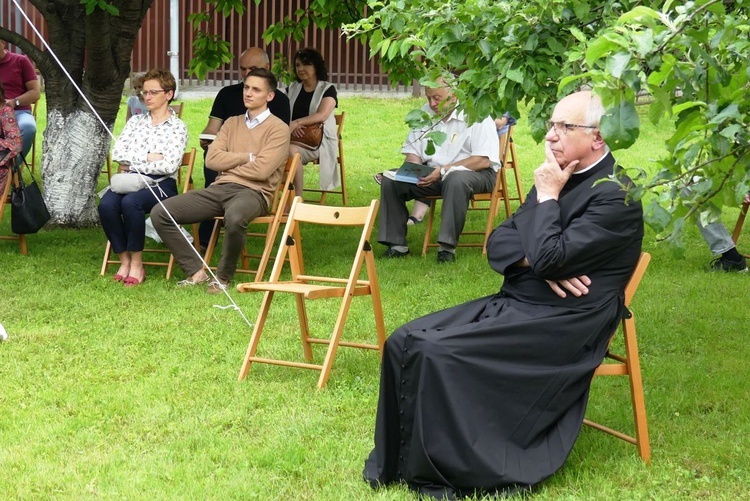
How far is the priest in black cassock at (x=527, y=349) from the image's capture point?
4.17 metres

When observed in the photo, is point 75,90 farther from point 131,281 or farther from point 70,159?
point 131,281

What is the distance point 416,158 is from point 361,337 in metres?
3.41

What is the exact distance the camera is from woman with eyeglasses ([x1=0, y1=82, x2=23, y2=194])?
924 cm

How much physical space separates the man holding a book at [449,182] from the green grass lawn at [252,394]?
1.22ft

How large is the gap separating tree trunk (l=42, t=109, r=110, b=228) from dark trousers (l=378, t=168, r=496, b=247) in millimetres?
2884

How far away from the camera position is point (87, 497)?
4.26 meters

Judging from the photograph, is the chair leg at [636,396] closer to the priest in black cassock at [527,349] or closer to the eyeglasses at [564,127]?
the priest in black cassock at [527,349]

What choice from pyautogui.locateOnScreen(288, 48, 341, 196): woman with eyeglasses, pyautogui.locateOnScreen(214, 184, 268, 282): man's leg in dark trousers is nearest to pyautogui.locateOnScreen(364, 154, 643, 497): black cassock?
pyautogui.locateOnScreen(214, 184, 268, 282): man's leg in dark trousers

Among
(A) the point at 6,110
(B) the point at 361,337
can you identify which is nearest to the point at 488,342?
(B) the point at 361,337

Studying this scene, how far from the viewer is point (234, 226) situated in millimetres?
8219

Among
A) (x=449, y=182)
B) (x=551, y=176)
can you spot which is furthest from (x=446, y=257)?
(x=551, y=176)

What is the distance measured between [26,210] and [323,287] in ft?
14.1

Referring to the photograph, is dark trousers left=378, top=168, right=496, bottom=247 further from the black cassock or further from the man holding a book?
the black cassock

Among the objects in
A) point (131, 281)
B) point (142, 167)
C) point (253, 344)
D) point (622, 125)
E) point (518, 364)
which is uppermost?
point (622, 125)
